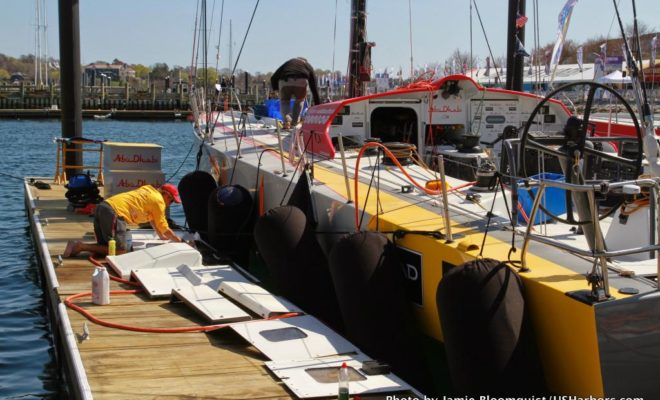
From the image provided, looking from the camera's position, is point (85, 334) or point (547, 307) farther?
point (85, 334)

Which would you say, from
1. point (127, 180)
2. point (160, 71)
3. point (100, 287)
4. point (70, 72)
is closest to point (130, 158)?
point (127, 180)

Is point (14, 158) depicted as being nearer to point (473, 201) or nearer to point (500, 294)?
point (473, 201)

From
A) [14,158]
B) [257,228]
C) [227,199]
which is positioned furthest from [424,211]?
[14,158]

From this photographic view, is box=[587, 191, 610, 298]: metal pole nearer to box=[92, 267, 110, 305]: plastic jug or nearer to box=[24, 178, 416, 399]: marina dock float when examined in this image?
box=[24, 178, 416, 399]: marina dock float

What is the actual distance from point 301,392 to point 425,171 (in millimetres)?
3932

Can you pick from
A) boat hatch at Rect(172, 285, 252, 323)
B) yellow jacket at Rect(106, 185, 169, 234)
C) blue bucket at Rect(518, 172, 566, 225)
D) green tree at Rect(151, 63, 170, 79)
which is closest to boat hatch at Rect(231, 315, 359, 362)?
boat hatch at Rect(172, 285, 252, 323)

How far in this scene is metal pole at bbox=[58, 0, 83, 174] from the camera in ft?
50.4

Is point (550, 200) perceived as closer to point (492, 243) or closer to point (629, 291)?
point (492, 243)

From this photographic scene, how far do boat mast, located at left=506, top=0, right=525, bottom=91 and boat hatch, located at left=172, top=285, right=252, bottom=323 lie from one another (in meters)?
7.38

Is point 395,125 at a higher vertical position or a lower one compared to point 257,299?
higher

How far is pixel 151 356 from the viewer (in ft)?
21.5

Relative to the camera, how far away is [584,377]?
5199 mm

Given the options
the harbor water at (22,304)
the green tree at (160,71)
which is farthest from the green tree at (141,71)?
the harbor water at (22,304)

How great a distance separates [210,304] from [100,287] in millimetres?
1035
